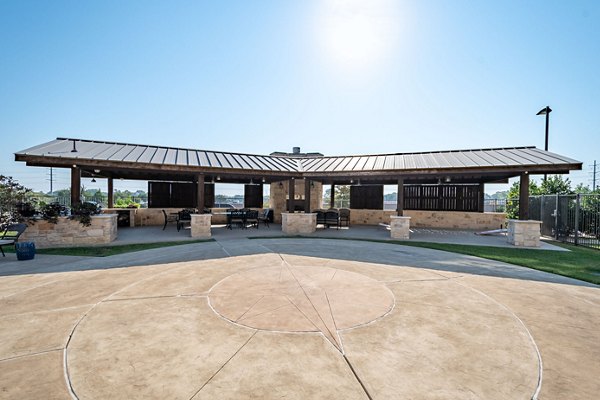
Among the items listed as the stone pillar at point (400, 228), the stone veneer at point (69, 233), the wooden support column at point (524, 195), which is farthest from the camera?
the stone pillar at point (400, 228)

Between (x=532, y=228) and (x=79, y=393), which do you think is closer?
(x=79, y=393)

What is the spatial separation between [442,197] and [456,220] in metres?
1.69

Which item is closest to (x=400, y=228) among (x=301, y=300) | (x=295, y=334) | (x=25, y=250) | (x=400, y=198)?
(x=400, y=198)

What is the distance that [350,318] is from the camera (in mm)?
3826

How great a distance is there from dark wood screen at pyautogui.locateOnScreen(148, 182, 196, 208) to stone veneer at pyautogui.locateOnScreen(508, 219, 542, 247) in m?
17.9

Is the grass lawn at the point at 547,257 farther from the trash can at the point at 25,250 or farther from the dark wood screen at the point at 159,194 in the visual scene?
the dark wood screen at the point at 159,194

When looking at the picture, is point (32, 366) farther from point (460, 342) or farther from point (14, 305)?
point (460, 342)

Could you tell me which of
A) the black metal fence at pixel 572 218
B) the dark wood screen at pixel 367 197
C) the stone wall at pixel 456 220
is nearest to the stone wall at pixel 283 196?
the dark wood screen at pixel 367 197

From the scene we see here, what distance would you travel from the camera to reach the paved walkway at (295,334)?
2449 millimetres

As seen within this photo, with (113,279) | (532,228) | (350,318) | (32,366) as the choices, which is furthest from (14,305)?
(532,228)

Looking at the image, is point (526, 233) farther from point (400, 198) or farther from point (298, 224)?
point (298, 224)

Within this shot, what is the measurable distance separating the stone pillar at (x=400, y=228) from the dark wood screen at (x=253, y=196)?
10483 mm

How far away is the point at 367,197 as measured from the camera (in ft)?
60.1

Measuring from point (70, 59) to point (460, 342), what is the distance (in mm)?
15679
